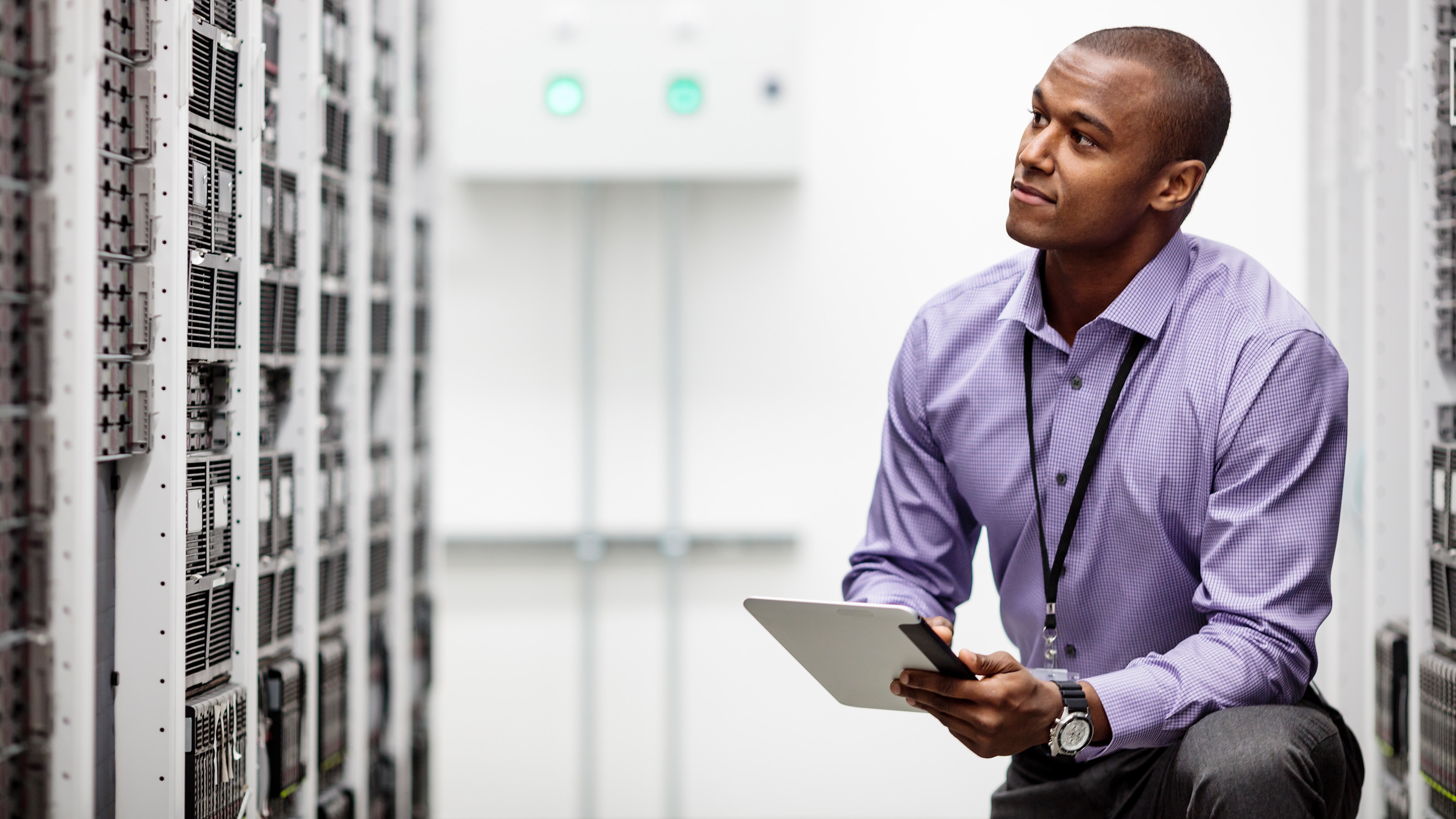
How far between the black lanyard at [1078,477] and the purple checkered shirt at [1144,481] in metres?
0.01

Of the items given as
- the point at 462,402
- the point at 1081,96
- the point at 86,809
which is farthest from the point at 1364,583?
the point at 86,809

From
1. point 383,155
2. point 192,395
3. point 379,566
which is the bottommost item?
point 379,566

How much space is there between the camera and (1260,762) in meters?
1.38

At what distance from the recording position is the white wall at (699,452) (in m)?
3.28

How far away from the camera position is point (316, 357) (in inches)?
92.9

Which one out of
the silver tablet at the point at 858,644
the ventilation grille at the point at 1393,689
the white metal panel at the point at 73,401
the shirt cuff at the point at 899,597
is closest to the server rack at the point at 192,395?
the white metal panel at the point at 73,401

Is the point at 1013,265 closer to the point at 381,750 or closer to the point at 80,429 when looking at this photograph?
the point at 80,429

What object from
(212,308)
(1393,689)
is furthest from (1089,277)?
(212,308)

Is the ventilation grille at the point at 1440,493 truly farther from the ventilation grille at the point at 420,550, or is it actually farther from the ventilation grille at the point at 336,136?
the ventilation grille at the point at 420,550

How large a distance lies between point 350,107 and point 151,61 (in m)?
0.88

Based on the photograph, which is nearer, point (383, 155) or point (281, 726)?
point (281, 726)

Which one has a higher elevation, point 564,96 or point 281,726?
point 564,96

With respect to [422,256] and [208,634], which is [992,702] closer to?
[208,634]

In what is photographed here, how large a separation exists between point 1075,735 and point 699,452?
201 centimetres
